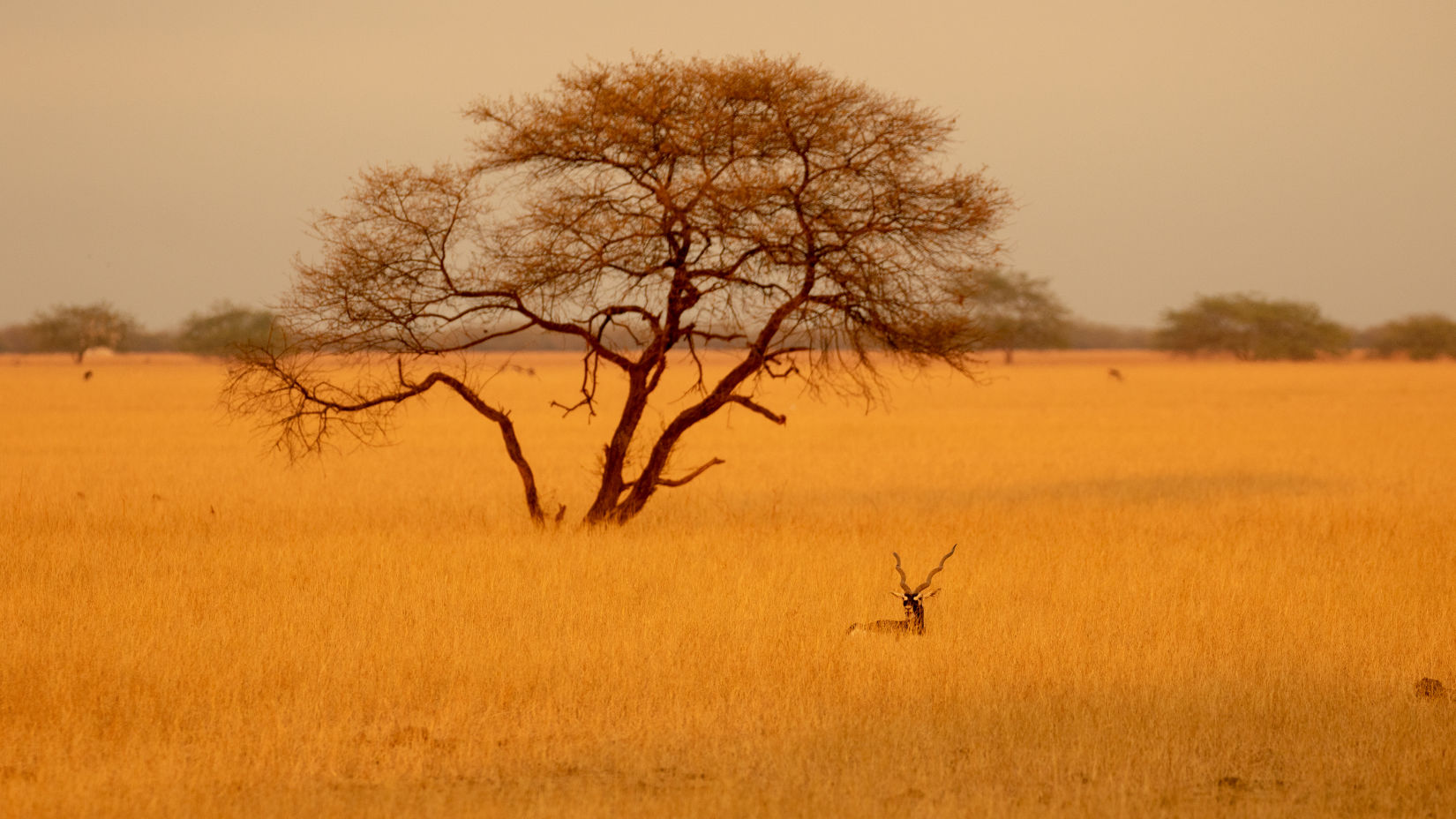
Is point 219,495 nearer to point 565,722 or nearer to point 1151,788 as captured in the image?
point 565,722

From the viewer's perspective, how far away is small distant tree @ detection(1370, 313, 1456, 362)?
403ft

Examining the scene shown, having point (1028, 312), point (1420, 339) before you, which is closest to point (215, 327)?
point (1028, 312)

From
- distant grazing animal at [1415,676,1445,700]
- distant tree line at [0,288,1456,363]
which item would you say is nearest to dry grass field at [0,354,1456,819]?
distant grazing animal at [1415,676,1445,700]

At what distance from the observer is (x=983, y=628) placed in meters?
11.0

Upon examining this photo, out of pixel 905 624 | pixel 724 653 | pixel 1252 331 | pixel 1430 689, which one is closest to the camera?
pixel 1430 689

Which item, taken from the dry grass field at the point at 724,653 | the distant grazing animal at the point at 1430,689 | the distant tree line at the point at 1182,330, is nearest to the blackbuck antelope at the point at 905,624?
the dry grass field at the point at 724,653

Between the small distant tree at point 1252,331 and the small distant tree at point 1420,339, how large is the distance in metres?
5.95

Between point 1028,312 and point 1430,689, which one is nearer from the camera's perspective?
point 1430,689

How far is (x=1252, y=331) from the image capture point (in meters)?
123

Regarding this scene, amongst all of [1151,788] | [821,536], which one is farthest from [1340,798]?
[821,536]

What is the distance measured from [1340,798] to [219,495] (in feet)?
63.3

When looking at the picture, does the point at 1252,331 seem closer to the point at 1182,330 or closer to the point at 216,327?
the point at 1182,330

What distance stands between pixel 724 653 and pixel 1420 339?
133757 millimetres

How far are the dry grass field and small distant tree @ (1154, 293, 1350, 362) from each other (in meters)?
101
